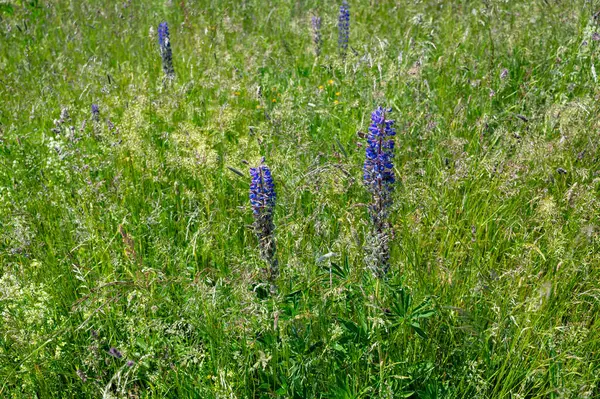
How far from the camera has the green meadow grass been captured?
6.23 feet

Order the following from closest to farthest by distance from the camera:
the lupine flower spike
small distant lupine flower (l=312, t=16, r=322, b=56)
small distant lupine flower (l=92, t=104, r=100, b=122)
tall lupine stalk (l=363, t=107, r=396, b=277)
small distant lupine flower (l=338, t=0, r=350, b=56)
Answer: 1. tall lupine stalk (l=363, t=107, r=396, b=277)
2. the lupine flower spike
3. small distant lupine flower (l=92, t=104, r=100, b=122)
4. small distant lupine flower (l=338, t=0, r=350, b=56)
5. small distant lupine flower (l=312, t=16, r=322, b=56)

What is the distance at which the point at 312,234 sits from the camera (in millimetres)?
2555

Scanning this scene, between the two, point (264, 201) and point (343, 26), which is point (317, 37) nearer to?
point (343, 26)

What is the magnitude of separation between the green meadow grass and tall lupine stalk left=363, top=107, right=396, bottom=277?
0.30 feet

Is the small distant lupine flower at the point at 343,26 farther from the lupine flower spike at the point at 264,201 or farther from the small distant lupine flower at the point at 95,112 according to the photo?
the lupine flower spike at the point at 264,201

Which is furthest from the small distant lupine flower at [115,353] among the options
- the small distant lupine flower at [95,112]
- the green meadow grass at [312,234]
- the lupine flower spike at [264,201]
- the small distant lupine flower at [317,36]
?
the small distant lupine flower at [317,36]

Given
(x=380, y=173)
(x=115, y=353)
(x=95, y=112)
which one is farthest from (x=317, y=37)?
(x=115, y=353)

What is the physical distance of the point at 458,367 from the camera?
1.97 metres

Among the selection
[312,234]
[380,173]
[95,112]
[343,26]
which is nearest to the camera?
[380,173]

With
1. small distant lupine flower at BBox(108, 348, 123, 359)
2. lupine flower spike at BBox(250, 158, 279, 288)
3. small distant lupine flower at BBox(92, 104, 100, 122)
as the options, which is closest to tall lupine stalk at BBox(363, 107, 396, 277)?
lupine flower spike at BBox(250, 158, 279, 288)

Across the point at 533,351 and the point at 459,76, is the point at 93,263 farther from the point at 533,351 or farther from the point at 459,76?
the point at 459,76

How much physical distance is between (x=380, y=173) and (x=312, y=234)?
508mm

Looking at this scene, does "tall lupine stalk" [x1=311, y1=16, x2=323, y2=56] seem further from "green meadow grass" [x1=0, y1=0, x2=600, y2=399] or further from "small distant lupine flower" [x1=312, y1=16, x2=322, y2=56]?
"green meadow grass" [x1=0, y1=0, x2=600, y2=399]

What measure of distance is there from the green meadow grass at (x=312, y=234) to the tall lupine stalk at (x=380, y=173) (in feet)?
0.30
